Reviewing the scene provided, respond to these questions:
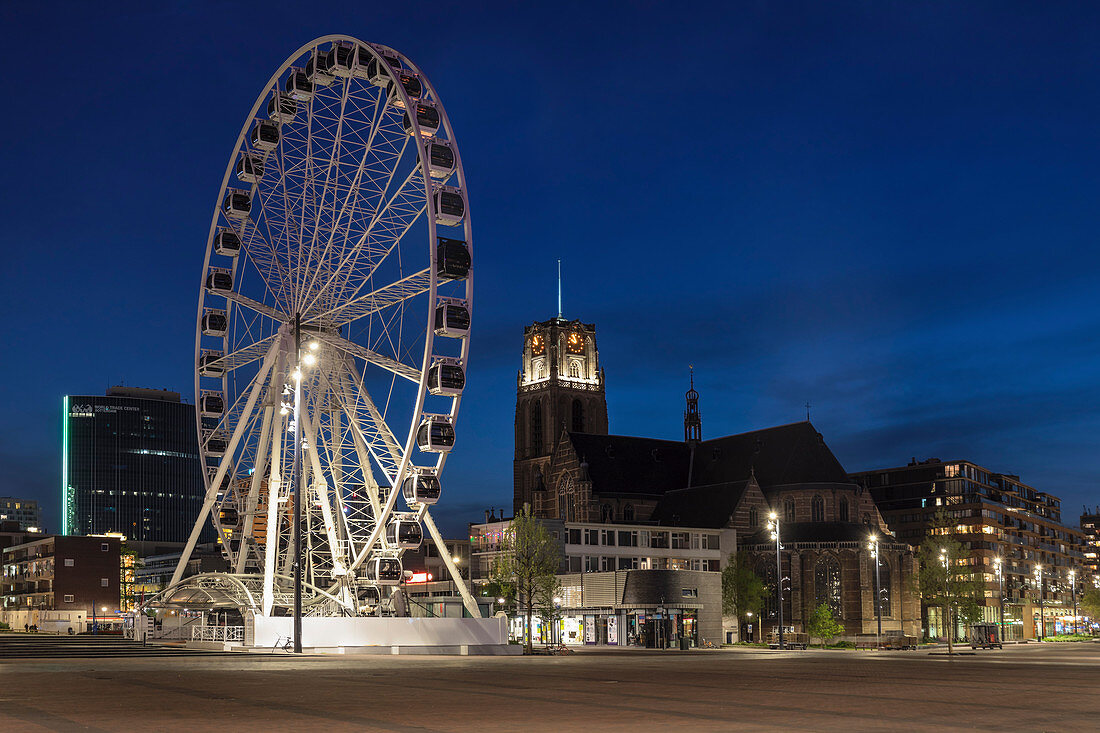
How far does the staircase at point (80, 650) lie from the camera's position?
50.1 m

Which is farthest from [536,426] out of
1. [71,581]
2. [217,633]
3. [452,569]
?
[217,633]

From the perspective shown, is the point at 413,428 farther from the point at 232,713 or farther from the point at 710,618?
the point at 710,618

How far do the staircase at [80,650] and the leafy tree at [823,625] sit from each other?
59357 mm

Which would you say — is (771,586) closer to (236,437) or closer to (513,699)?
(236,437)

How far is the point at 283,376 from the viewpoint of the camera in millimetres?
54750

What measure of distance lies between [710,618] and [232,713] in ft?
261

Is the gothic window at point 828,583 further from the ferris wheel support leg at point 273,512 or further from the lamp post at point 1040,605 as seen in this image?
the ferris wheel support leg at point 273,512

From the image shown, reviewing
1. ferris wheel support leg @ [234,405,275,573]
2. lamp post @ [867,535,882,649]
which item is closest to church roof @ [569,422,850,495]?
lamp post @ [867,535,882,649]

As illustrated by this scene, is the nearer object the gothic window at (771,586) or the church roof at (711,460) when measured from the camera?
the gothic window at (771,586)

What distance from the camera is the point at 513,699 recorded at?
24734 millimetres

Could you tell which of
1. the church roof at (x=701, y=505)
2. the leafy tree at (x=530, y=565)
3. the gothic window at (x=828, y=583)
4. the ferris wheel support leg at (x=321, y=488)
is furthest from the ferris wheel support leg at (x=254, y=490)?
the gothic window at (x=828, y=583)

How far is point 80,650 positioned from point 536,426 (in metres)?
92.5

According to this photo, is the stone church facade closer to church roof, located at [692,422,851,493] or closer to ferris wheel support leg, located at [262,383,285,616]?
church roof, located at [692,422,851,493]

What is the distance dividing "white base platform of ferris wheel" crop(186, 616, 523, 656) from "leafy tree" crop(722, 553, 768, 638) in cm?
4654
